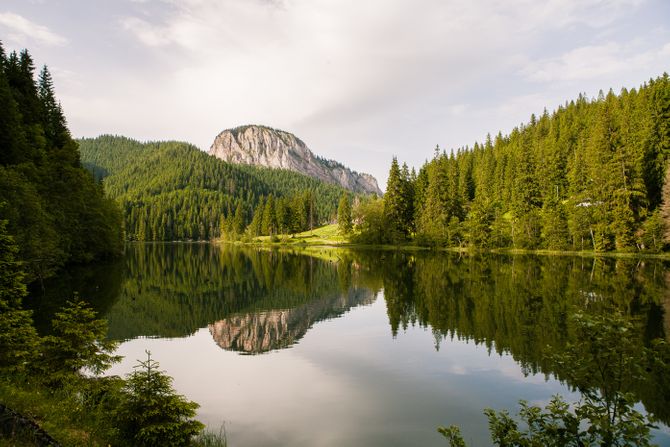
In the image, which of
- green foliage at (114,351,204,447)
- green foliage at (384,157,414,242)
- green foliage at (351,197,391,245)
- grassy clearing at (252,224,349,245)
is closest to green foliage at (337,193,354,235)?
grassy clearing at (252,224,349,245)

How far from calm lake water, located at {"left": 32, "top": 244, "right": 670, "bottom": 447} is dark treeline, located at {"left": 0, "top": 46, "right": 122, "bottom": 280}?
14.6 ft

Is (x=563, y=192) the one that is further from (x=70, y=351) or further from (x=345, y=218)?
(x=70, y=351)

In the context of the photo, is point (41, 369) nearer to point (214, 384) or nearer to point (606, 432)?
point (214, 384)

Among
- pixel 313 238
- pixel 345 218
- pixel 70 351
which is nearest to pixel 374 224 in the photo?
pixel 345 218

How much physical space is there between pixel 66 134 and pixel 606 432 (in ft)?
248

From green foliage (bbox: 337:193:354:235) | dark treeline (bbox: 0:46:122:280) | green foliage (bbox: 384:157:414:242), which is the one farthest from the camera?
green foliage (bbox: 337:193:354:235)

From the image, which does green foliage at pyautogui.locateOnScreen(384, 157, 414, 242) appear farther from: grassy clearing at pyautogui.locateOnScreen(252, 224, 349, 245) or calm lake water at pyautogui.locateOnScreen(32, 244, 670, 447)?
calm lake water at pyautogui.locateOnScreen(32, 244, 670, 447)

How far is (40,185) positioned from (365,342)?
35.0 m

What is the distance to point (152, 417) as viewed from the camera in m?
9.69

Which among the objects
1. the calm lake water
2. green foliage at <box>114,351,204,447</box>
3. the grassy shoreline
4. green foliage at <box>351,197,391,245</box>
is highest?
green foliage at <box>351,197,391,245</box>

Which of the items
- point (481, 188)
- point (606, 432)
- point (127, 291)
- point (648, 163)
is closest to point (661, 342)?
point (606, 432)

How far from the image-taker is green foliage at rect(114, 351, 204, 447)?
9406mm

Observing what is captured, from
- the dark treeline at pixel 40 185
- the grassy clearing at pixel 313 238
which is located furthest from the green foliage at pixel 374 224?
the dark treeline at pixel 40 185

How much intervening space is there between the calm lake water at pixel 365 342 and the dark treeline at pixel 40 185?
4.45 metres
